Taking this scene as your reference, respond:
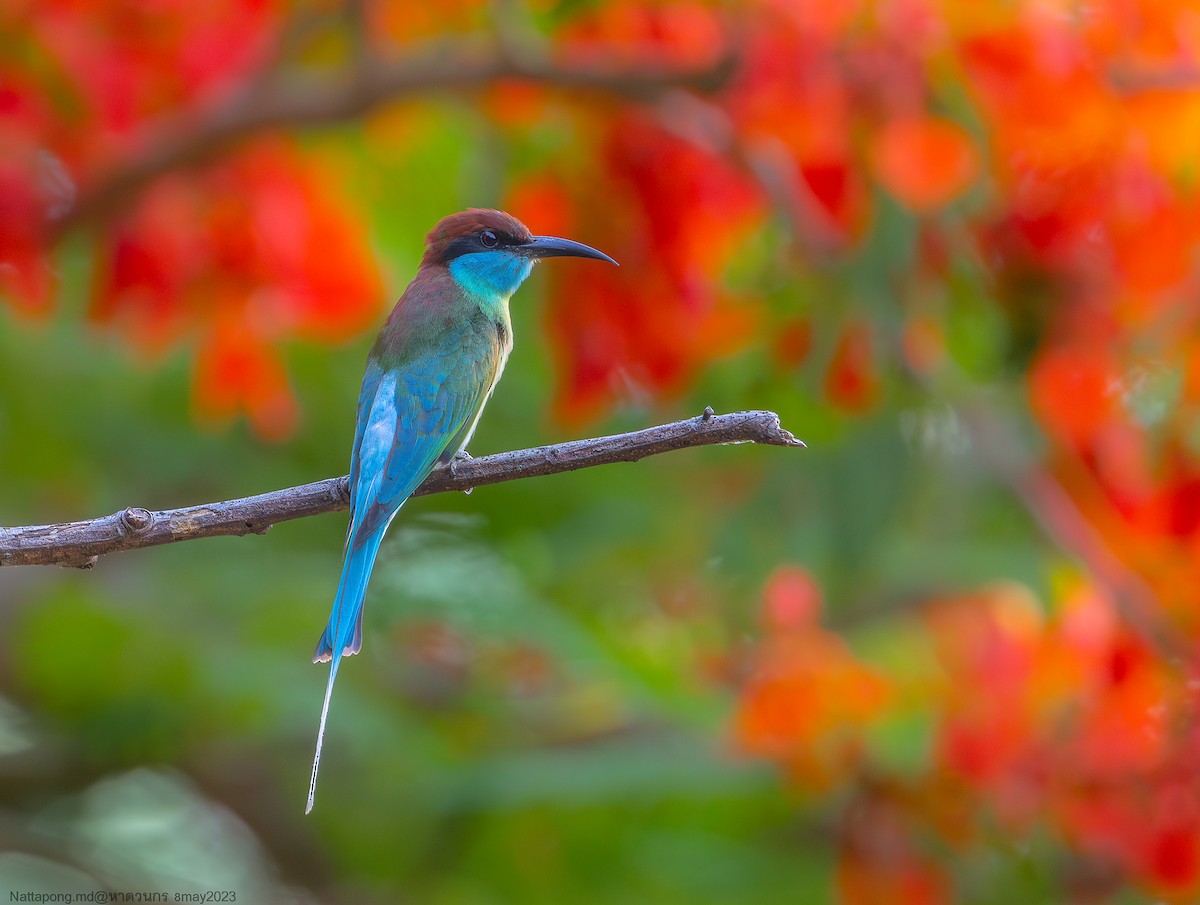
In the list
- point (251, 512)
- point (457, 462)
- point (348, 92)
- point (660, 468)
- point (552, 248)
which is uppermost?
point (348, 92)

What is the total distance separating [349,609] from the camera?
9.05 feet

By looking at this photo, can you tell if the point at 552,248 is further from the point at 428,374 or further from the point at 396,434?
the point at 396,434

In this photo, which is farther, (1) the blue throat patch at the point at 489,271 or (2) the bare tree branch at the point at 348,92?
(2) the bare tree branch at the point at 348,92

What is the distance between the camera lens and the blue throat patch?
370 centimetres

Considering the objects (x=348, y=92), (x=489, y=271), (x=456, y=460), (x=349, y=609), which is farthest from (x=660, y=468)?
(x=349, y=609)

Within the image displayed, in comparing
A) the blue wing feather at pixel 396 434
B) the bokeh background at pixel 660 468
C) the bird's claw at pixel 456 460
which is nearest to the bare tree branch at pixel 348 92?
the bokeh background at pixel 660 468

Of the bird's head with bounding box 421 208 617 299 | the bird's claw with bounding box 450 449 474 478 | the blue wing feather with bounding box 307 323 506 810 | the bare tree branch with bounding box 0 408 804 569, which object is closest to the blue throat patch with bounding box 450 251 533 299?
the bird's head with bounding box 421 208 617 299

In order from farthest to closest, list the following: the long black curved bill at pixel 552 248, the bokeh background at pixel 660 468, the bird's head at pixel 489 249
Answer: the bokeh background at pixel 660 468
the bird's head at pixel 489 249
the long black curved bill at pixel 552 248

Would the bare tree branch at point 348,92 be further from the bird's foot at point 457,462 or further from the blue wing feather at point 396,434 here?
the bird's foot at point 457,462

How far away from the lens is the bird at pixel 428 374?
9.35 feet

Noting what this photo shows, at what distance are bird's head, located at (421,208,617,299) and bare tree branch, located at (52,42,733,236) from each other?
0.62m

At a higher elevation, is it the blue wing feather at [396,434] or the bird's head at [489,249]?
the bird's head at [489,249]

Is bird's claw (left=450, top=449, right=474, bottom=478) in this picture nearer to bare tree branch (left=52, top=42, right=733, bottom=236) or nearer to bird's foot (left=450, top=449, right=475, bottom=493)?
bird's foot (left=450, top=449, right=475, bottom=493)

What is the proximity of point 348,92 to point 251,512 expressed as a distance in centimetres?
203
